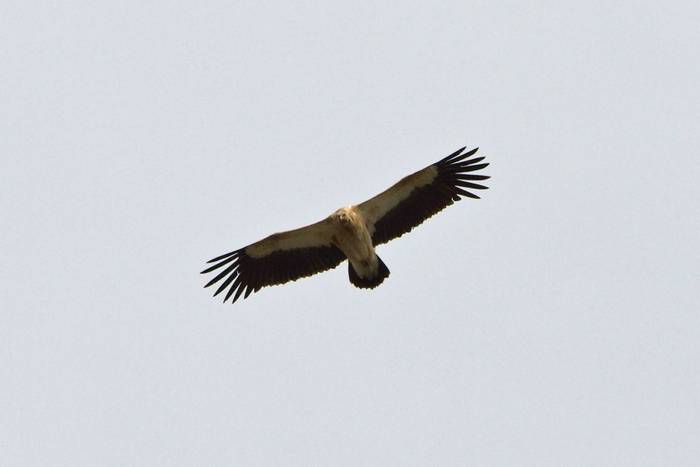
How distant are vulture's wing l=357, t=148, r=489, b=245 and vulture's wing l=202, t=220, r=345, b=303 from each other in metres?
0.76

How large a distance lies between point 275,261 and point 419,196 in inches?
95.8

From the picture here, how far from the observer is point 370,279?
23797 mm

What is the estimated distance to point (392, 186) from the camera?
2347 centimetres

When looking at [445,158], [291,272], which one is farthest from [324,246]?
[445,158]

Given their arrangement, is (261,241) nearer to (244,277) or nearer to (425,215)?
(244,277)

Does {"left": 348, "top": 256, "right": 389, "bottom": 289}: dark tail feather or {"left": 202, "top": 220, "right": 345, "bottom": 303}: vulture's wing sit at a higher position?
{"left": 202, "top": 220, "right": 345, "bottom": 303}: vulture's wing

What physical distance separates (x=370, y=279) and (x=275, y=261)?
5.09 ft

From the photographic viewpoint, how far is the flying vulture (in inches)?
926

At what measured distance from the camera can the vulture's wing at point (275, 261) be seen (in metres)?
24.0

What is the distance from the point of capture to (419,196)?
2377cm

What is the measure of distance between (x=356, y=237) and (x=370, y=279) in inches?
31.5

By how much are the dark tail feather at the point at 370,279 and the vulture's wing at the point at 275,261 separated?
32 cm

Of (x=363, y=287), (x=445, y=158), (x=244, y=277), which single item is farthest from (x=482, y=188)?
(x=244, y=277)

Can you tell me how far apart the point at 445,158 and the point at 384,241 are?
1.53 meters
